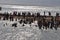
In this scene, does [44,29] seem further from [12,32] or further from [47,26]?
[12,32]

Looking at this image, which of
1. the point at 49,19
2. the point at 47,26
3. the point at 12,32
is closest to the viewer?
the point at 12,32

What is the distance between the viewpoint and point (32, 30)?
2.07m

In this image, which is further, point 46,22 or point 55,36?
point 46,22

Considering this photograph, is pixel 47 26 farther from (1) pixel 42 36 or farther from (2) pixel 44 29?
(1) pixel 42 36

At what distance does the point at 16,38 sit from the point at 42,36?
0.26 metres

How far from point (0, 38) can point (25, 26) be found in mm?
392

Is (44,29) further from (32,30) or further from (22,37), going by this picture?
(22,37)

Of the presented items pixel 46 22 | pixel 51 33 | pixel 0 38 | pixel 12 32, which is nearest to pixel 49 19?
pixel 46 22

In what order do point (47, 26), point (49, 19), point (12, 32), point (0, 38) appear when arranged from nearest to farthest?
point (0, 38) < point (12, 32) < point (47, 26) < point (49, 19)

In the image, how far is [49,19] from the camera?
90.1 inches

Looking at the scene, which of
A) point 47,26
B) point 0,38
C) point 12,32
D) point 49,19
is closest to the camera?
point 0,38

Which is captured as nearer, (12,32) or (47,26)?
(12,32)

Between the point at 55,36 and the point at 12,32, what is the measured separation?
0.44 meters

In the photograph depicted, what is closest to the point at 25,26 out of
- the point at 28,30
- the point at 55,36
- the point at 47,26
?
the point at 28,30
